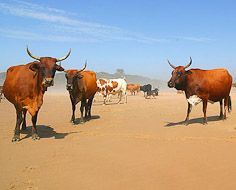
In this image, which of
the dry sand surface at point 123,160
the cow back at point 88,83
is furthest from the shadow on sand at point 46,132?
the cow back at point 88,83

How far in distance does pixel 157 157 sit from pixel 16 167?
2.62 meters

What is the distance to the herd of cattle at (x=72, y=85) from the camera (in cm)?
794

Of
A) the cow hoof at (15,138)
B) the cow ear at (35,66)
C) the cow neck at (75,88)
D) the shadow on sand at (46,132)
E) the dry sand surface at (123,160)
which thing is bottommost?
the shadow on sand at (46,132)

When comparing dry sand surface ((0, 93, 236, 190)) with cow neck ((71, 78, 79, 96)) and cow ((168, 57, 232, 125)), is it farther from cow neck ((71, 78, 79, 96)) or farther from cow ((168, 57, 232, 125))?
cow neck ((71, 78, 79, 96))

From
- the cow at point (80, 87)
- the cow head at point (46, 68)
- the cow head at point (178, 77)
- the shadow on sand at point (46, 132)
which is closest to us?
the cow head at point (46, 68)

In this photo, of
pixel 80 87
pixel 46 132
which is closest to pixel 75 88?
pixel 80 87

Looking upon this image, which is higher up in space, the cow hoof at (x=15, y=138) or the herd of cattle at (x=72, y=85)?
the herd of cattle at (x=72, y=85)

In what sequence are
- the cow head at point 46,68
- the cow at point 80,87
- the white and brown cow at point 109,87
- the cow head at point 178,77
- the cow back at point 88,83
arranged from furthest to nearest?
the white and brown cow at point 109,87 → the cow back at point 88,83 → the cow at point 80,87 → the cow head at point 178,77 → the cow head at point 46,68

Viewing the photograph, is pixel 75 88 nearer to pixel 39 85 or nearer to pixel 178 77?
pixel 39 85

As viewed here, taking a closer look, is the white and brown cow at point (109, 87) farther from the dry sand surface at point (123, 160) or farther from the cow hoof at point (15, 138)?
the cow hoof at point (15, 138)

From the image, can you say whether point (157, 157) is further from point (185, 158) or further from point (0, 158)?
point (0, 158)

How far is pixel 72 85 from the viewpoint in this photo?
1111cm

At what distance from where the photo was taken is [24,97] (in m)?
8.02

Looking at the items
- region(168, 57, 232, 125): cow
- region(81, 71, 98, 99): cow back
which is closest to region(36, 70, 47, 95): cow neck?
region(81, 71, 98, 99): cow back
